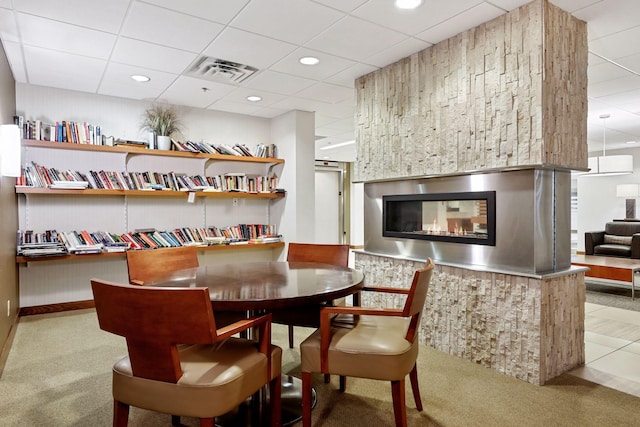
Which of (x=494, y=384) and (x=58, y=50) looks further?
(x=58, y=50)

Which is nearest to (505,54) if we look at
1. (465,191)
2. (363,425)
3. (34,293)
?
(465,191)

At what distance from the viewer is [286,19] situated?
2.83 m

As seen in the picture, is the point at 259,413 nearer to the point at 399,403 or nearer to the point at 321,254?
the point at 399,403

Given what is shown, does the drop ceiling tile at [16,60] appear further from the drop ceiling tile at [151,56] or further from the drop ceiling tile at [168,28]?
the drop ceiling tile at [168,28]

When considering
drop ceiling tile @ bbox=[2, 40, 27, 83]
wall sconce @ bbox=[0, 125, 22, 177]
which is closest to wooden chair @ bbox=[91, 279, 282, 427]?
wall sconce @ bbox=[0, 125, 22, 177]

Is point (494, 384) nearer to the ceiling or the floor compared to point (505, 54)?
nearer to the floor

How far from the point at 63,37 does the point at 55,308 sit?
2865mm

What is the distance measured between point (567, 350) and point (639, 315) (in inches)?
90.2

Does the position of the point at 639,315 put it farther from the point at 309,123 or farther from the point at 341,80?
the point at 309,123

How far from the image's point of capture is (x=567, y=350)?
9.00ft

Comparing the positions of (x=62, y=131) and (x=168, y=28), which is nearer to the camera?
(x=168, y=28)

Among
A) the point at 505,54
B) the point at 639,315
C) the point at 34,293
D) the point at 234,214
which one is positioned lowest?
the point at 639,315

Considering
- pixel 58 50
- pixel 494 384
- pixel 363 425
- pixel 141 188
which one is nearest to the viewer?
pixel 363 425

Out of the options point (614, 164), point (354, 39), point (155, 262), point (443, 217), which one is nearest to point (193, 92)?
point (354, 39)
